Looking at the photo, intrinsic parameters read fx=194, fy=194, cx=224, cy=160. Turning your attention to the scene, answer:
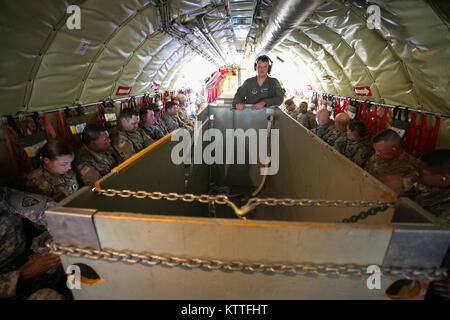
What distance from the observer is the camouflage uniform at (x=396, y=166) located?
231cm

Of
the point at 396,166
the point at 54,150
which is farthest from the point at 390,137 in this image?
the point at 54,150

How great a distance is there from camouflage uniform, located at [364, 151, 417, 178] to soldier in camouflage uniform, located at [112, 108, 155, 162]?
3857 mm

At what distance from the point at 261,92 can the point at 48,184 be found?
139 inches

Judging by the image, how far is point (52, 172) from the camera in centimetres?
209

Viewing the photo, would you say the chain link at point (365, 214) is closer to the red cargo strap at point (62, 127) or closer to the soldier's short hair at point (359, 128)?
the soldier's short hair at point (359, 128)

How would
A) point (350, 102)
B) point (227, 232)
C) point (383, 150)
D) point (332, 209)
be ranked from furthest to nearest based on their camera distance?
point (350, 102) → point (383, 150) → point (332, 209) → point (227, 232)

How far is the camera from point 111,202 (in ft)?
4.23

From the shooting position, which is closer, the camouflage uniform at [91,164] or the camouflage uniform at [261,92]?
the camouflage uniform at [91,164]

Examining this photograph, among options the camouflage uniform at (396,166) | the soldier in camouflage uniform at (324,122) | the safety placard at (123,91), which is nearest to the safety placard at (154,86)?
the safety placard at (123,91)

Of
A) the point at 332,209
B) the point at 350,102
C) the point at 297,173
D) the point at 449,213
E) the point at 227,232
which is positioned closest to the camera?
the point at 227,232

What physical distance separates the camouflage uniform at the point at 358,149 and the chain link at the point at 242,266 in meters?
2.77
